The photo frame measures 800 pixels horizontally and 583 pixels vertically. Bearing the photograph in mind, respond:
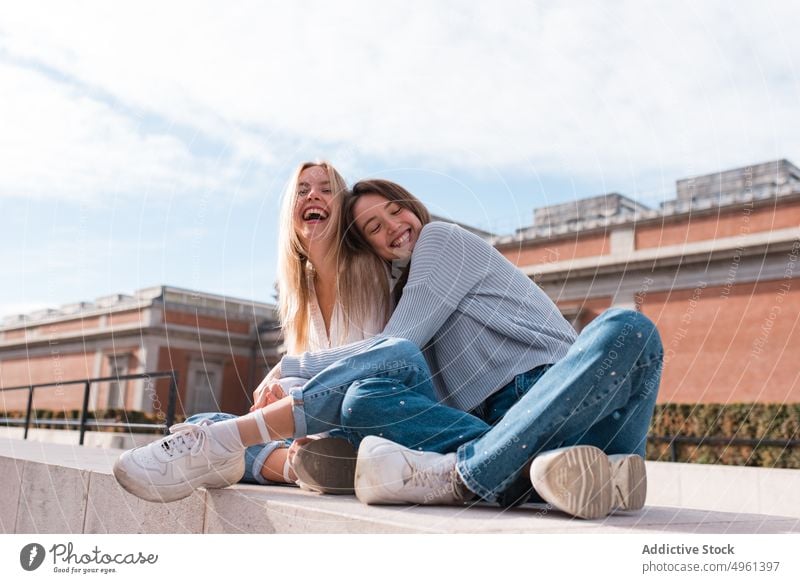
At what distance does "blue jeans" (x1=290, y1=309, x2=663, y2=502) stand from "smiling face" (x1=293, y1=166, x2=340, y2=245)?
577mm

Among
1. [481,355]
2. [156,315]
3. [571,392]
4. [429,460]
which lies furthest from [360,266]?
[156,315]

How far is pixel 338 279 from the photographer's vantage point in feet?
5.66

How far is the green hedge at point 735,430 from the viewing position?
526 cm

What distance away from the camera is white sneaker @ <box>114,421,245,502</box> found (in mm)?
1208

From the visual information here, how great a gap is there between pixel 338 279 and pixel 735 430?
528cm

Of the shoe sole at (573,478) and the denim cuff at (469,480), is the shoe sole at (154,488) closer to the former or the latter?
the denim cuff at (469,480)

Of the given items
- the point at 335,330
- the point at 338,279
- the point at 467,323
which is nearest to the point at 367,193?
the point at 338,279

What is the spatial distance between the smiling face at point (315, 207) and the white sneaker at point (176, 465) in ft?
2.15

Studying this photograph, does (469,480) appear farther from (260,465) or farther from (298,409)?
(260,465)

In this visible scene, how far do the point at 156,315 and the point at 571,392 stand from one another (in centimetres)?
1273

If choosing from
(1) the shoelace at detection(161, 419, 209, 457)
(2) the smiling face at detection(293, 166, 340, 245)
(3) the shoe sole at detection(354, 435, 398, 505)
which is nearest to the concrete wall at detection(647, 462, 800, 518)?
(2) the smiling face at detection(293, 166, 340, 245)

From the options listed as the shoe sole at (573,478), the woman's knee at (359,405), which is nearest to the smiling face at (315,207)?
the woman's knee at (359,405)

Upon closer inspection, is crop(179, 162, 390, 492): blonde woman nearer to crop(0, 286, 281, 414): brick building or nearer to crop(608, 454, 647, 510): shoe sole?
crop(608, 454, 647, 510): shoe sole
